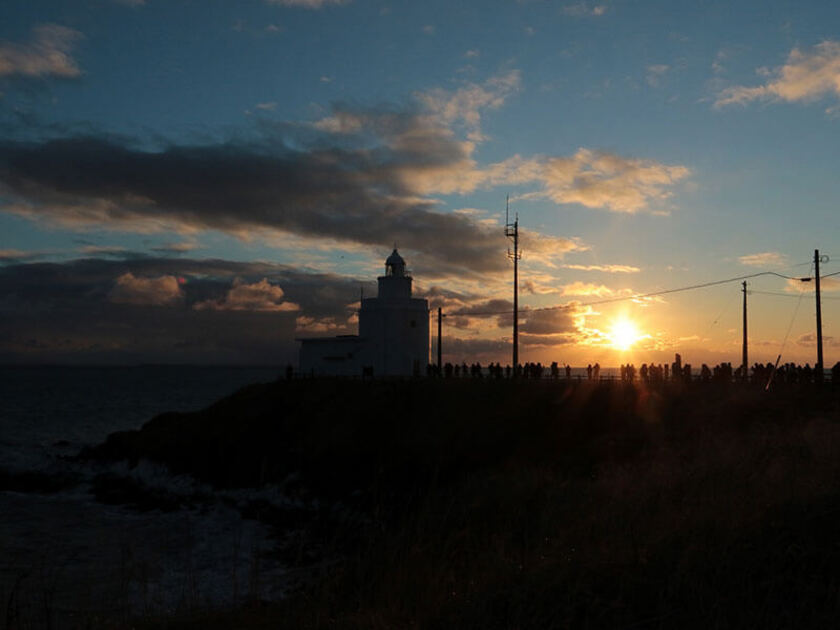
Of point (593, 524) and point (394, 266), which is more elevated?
point (394, 266)

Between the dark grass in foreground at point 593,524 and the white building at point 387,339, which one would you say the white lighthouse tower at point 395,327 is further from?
the dark grass in foreground at point 593,524

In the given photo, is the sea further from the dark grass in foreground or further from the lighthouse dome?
the lighthouse dome

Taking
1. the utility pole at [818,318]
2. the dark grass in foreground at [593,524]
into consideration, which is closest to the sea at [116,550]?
the dark grass in foreground at [593,524]

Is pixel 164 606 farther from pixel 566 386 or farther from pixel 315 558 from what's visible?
pixel 566 386

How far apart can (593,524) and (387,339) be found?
41830 mm

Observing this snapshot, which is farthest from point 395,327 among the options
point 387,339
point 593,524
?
point 593,524

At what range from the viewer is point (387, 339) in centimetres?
5094

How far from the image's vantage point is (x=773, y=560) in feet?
23.4

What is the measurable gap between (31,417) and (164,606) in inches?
2779

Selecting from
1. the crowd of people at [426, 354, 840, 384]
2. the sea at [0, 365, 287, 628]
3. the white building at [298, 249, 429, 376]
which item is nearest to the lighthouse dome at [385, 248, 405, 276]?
the white building at [298, 249, 429, 376]

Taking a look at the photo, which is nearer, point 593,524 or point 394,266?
point 593,524

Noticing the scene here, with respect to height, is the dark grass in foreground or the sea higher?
the dark grass in foreground

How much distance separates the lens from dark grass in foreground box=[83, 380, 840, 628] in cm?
644

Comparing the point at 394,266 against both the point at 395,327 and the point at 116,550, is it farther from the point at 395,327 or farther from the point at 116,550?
the point at 116,550
